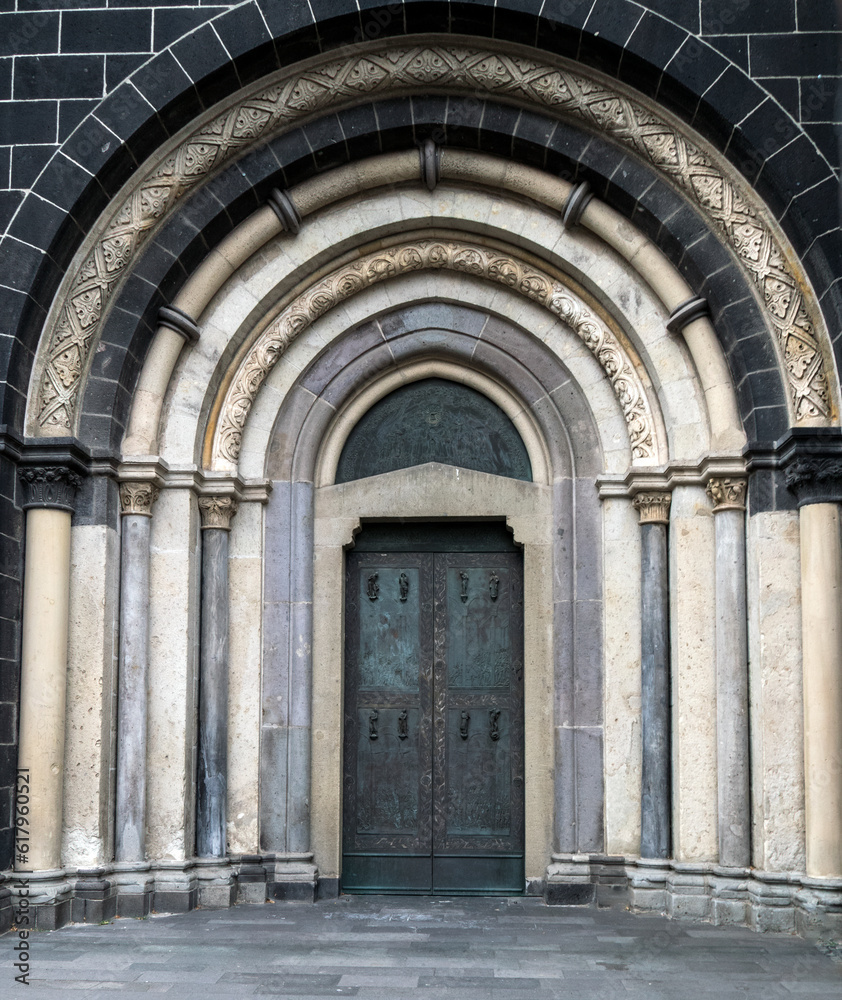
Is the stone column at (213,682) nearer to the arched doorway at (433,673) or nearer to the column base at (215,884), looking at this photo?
the column base at (215,884)

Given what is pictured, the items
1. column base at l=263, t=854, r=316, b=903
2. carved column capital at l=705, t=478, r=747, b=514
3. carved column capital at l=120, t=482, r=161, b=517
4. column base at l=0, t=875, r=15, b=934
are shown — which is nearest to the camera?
column base at l=0, t=875, r=15, b=934

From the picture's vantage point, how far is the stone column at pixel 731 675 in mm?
7266

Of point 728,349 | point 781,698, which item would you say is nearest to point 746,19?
point 728,349

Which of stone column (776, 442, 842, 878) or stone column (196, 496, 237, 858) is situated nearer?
stone column (776, 442, 842, 878)

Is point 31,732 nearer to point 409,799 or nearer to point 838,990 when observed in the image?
point 409,799

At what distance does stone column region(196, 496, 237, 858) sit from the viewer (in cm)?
776

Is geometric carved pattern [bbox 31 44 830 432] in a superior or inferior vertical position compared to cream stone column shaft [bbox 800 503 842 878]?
superior

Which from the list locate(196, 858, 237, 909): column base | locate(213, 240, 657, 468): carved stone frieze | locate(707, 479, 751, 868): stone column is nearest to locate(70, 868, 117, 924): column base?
locate(196, 858, 237, 909): column base

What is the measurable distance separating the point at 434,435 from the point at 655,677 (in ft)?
7.90

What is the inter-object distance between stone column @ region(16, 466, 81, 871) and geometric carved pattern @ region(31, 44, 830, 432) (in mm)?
531

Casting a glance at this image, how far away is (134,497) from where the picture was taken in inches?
303

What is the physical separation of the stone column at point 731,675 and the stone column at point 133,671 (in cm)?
380

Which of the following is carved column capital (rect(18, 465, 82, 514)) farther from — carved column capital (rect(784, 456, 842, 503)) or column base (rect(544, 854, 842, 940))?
carved column capital (rect(784, 456, 842, 503))

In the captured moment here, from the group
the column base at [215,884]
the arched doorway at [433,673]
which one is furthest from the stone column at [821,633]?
the column base at [215,884]
